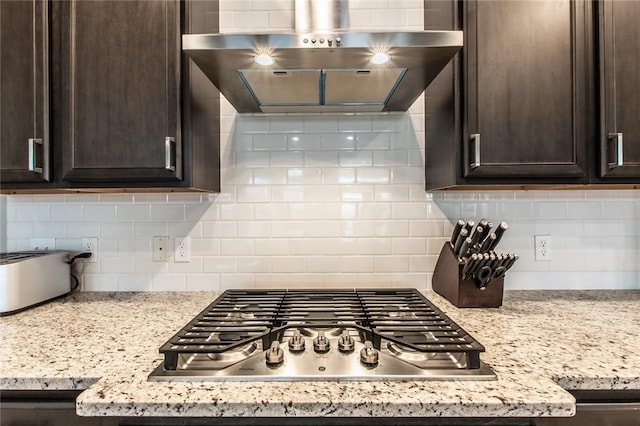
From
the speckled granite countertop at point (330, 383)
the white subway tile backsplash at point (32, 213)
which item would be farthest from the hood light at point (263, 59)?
the white subway tile backsplash at point (32, 213)

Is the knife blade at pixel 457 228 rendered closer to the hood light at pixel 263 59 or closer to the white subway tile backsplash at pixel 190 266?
the hood light at pixel 263 59

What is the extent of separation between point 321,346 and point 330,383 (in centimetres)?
14

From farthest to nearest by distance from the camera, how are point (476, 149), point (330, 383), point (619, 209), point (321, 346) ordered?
point (619, 209) < point (476, 149) < point (321, 346) < point (330, 383)

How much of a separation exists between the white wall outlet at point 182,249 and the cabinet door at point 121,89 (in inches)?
17.6

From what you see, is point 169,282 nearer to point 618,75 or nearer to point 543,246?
point 543,246

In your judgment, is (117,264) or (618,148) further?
(117,264)

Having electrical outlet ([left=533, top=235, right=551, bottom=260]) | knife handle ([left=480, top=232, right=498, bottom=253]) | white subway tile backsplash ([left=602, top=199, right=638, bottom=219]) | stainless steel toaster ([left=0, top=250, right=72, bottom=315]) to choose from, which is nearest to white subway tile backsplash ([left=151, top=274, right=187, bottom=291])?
stainless steel toaster ([left=0, top=250, right=72, bottom=315])

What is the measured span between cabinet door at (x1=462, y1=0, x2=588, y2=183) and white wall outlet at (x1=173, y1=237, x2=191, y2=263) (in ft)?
4.07

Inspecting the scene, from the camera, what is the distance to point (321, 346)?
93 cm

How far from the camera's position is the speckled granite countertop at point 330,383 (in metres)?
0.74

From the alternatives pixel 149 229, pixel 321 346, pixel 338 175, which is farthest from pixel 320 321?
pixel 149 229

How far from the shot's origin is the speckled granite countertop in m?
0.74

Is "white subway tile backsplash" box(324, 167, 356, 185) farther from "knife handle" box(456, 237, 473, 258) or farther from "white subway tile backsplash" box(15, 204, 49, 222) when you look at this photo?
"white subway tile backsplash" box(15, 204, 49, 222)

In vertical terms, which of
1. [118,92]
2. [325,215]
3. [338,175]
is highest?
[118,92]
